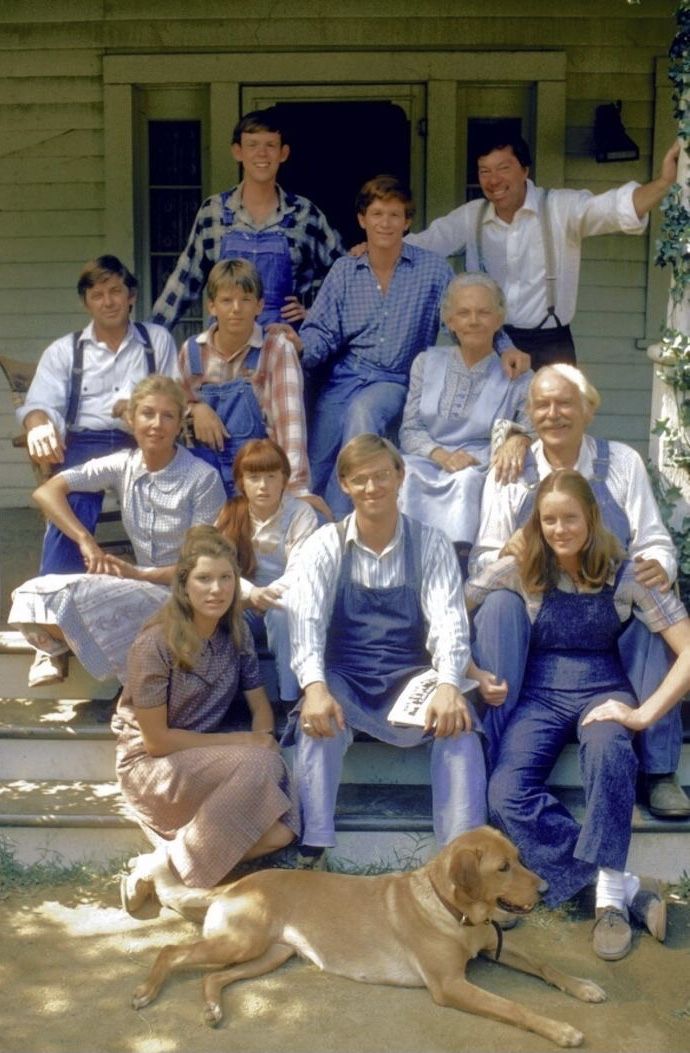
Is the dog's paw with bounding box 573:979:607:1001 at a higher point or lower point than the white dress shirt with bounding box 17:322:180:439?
lower

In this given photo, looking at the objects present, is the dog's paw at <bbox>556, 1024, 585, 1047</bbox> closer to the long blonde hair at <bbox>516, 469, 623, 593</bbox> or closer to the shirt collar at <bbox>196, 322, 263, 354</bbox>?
the long blonde hair at <bbox>516, 469, 623, 593</bbox>

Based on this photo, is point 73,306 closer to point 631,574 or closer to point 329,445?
point 329,445

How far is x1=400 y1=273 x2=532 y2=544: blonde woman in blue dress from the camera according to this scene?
16.1 feet

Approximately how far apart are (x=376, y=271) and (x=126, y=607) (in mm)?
1744

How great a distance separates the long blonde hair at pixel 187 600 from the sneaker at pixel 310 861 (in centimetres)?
64

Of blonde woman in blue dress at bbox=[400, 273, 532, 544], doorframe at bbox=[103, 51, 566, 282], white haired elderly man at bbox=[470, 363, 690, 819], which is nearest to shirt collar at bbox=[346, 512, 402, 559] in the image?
white haired elderly man at bbox=[470, 363, 690, 819]

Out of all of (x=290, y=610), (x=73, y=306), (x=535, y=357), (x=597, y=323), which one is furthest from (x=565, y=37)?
(x=290, y=610)

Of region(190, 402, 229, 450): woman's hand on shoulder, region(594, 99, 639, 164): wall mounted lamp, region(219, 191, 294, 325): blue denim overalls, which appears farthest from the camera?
region(594, 99, 639, 164): wall mounted lamp

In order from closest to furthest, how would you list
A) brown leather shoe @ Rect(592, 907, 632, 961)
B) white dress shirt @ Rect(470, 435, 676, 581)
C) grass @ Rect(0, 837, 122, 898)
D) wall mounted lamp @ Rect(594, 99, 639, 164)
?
1. brown leather shoe @ Rect(592, 907, 632, 961)
2. grass @ Rect(0, 837, 122, 898)
3. white dress shirt @ Rect(470, 435, 676, 581)
4. wall mounted lamp @ Rect(594, 99, 639, 164)

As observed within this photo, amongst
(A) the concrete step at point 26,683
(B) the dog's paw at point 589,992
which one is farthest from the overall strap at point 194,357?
(B) the dog's paw at point 589,992

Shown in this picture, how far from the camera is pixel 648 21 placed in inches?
280

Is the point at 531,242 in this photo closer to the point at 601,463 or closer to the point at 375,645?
the point at 601,463

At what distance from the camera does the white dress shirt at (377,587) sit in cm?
420

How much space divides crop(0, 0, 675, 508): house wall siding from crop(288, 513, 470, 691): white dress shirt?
3472mm
